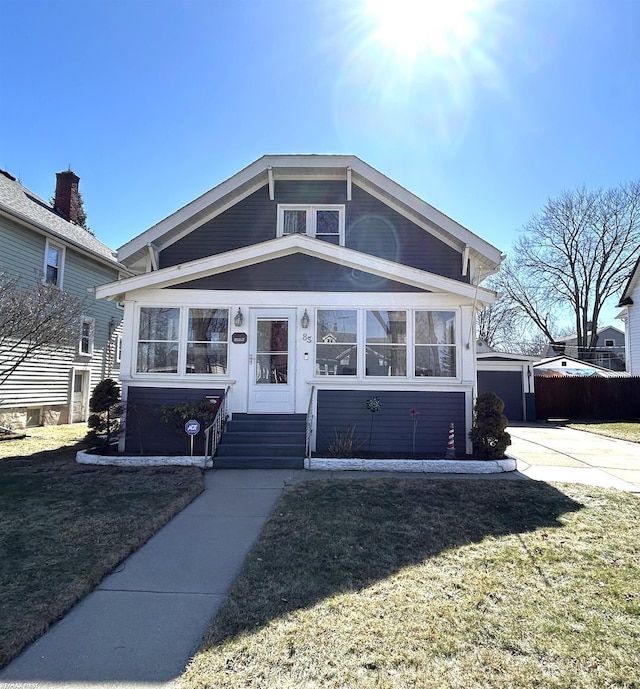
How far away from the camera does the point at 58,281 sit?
46.8ft

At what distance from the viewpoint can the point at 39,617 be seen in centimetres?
290

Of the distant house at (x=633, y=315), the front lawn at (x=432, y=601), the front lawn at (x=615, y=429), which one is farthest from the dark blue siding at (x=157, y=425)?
the distant house at (x=633, y=315)

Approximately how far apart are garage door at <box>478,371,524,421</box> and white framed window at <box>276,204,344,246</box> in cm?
992

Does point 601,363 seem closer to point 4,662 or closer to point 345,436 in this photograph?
point 345,436

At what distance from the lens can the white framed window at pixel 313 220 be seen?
10453 millimetres

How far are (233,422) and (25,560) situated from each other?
4617 millimetres

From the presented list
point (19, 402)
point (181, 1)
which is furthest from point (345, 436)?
point (19, 402)

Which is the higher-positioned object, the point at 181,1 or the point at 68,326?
the point at 181,1

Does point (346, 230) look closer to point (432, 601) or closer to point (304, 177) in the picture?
point (304, 177)

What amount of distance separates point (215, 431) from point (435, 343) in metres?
4.46

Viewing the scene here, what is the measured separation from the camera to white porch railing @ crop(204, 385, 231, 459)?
25.0 ft

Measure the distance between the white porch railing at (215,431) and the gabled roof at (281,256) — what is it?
2496mm

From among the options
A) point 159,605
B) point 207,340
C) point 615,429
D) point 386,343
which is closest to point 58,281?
point 207,340

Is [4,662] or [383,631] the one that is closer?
[4,662]
